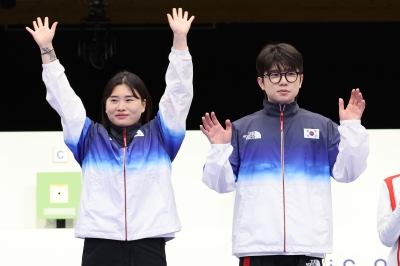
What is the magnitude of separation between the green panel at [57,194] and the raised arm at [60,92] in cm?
151

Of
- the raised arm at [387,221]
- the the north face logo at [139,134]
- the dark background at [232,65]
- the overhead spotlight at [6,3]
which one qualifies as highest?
the overhead spotlight at [6,3]

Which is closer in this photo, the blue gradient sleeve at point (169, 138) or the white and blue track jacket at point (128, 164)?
the white and blue track jacket at point (128, 164)

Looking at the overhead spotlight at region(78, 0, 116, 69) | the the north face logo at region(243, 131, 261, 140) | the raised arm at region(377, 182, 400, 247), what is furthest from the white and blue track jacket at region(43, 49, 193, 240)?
the overhead spotlight at region(78, 0, 116, 69)

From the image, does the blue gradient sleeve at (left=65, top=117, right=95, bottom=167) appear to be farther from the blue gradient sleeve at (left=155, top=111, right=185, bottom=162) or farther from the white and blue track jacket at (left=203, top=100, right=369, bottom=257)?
the white and blue track jacket at (left=203, top=100, right=369, bottom=257)

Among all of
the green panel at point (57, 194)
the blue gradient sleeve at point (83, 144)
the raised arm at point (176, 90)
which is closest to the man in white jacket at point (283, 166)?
the raised arm at point (176, 90)

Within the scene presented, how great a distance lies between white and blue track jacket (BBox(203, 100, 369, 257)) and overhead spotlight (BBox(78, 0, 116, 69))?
4.54 m

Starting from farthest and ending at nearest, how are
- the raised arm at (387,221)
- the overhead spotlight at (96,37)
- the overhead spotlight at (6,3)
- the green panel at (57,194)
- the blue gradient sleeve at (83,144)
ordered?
the overhead spotlight at (6,3) → the overhead spotlight at (96,37) → the green panel at (57,194) → the blue gradient sleeve at (83,144) → the raised arm at (387,221)

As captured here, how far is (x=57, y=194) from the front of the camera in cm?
476

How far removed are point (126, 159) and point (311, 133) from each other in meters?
0.82

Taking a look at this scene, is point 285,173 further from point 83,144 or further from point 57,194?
point 57,194

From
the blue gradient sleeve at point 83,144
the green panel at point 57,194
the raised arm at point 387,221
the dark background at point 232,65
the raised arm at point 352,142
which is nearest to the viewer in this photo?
the raised arm at point 352,142

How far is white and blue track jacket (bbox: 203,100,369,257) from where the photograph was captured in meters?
3.09

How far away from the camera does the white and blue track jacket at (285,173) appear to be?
309 centimetres

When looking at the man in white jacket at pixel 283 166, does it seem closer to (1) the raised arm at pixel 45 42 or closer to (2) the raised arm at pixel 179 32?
(2) the raised arm at pixel 179 32
